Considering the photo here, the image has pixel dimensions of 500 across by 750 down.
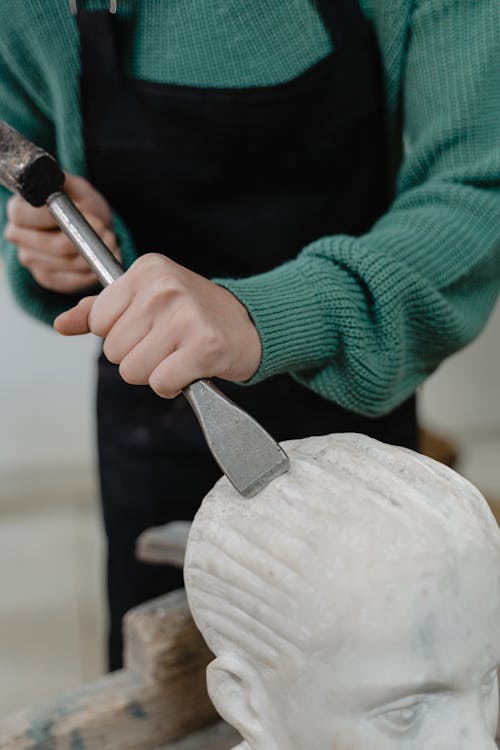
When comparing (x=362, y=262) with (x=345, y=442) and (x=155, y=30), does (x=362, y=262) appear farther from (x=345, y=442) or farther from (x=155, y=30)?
(x=155, y=30)

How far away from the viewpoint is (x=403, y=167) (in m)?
0.92

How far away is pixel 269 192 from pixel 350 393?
289mm

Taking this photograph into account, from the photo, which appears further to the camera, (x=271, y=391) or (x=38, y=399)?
(x=38, y=399)

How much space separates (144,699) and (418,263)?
0.47 metres

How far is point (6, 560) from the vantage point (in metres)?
2.34

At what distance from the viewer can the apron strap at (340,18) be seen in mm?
927

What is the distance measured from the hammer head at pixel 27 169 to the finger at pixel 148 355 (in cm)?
17

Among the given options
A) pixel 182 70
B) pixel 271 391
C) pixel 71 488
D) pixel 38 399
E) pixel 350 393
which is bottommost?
pixel 71 488

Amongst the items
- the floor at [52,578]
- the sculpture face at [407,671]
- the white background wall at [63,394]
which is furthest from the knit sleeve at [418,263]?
the white background wall at [63,394]

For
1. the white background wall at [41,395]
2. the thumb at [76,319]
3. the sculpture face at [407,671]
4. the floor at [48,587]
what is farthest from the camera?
the white background wall at [41,395]

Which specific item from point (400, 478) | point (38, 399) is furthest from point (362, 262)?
point (38, 399)

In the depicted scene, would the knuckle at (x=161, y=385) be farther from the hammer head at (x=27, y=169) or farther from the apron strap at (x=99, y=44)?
the apron strap at (x=99, y=44)

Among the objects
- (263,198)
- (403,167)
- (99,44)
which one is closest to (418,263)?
(403,167)

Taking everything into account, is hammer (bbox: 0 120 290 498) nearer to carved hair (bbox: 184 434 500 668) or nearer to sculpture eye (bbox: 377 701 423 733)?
carved hair (bbox: 184 434 500 668)
